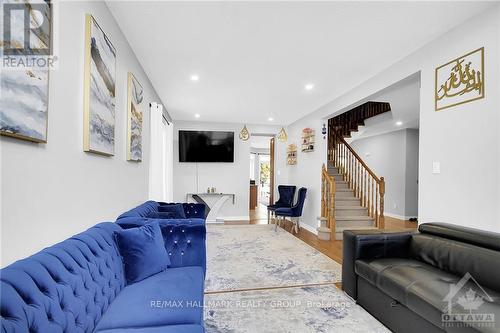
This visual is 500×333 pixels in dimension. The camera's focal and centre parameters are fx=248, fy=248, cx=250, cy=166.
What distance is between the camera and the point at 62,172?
4.69ft

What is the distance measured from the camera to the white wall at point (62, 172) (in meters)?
1.08

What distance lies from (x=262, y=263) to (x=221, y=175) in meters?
3.69

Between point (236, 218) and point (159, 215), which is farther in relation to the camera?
point (236, 218)

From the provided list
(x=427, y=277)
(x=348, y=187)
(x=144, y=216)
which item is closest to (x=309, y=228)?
(x=348, y=187)

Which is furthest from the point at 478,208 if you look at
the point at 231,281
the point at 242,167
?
the point at 242,167

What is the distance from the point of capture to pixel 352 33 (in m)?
2.41

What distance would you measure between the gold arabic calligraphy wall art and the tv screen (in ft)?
15.8

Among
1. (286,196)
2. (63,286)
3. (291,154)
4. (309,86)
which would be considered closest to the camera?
(63,286)

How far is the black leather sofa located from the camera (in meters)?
1.42

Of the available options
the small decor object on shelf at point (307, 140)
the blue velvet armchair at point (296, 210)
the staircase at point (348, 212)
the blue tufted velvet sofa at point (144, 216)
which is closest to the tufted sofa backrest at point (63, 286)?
the blue tufted velvet sofa at point (144, 216)

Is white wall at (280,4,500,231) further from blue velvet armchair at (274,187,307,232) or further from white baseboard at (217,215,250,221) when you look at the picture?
white baseboard at (217,215,250,221)

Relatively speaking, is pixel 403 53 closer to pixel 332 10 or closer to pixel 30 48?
pixel 332 10

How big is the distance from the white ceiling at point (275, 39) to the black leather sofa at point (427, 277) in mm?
1842

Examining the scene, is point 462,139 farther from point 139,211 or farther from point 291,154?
point 291,154
